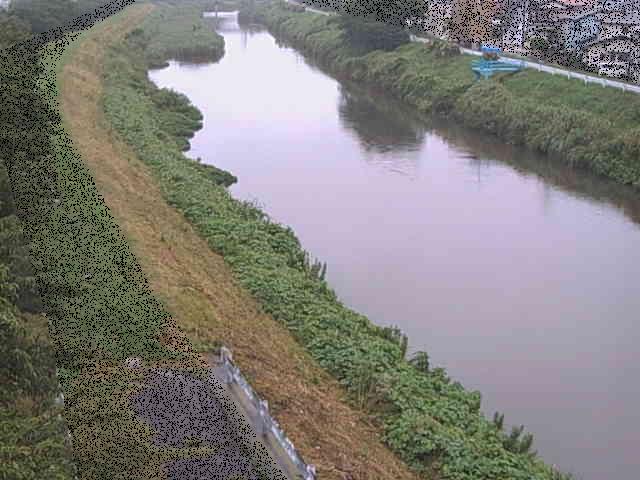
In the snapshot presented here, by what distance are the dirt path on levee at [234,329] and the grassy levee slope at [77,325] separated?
0.58m

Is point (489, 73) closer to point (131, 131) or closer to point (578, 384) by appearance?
point (131, 131)

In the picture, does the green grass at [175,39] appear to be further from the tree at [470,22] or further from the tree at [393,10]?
the tree at [470,22]

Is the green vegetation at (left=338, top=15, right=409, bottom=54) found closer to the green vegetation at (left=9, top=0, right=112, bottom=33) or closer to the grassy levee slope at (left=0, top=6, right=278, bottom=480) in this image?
the green vegetation at (left=9, top=0, right=112, bottom=33)

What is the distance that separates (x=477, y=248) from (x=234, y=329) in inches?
407

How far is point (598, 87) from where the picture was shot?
36.7m

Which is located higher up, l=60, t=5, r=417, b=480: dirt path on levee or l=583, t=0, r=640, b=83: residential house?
l=583, t=0, r=640, b=83: residential house

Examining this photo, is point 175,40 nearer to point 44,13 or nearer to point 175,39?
point 175,39

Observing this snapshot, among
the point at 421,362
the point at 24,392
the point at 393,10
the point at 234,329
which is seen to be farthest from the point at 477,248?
the point at 393,10

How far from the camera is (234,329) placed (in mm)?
16172

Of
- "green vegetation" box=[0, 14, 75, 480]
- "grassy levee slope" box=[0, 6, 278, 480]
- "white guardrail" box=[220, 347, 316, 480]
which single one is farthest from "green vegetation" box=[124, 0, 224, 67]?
"green vegetation" box=[0, 14, 75, 480]

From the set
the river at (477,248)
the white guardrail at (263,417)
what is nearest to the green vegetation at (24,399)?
the white guardrail at (263,417)

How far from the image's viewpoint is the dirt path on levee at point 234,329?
12586 millimetres

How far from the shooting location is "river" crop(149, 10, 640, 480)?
16.3 meters

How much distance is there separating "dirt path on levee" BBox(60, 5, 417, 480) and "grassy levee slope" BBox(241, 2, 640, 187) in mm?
17566
